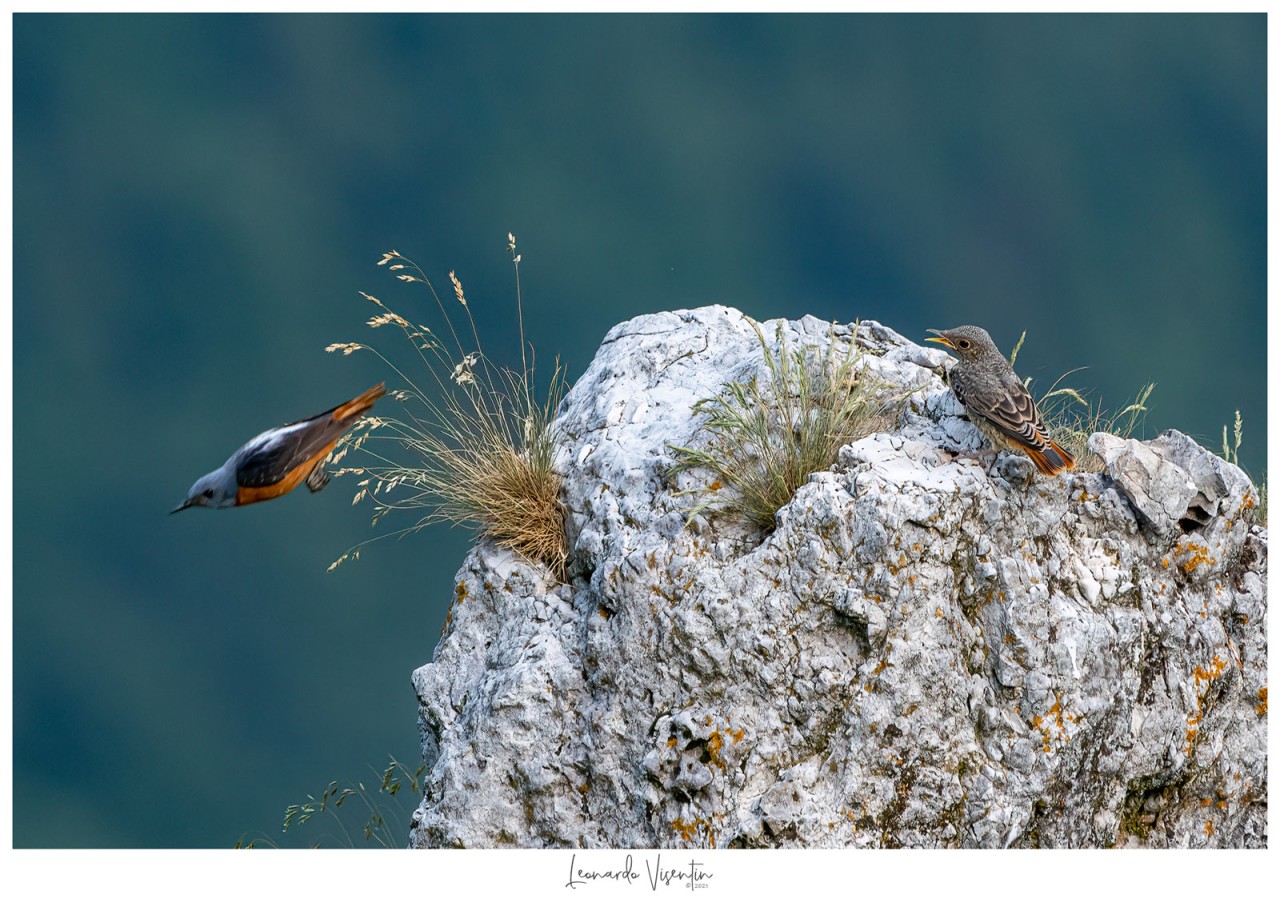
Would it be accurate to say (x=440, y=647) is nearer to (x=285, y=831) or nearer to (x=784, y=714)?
(x=285, y=831)

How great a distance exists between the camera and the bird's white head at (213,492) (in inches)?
196

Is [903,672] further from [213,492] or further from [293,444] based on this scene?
[213,492]

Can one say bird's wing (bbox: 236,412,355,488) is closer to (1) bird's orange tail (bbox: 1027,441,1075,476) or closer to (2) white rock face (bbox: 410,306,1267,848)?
(2) white rock face (bbox: 410,306,1267,848)

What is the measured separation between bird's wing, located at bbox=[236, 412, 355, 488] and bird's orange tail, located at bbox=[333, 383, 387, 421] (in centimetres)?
3

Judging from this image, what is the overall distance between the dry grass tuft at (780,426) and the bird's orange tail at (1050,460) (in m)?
0.84

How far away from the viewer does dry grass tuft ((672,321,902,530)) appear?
5281 mm

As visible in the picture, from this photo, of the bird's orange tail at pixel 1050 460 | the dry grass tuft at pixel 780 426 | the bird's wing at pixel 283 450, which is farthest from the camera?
the dry grass tuft at pixel 780 426

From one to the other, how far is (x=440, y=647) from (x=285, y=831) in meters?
1.36

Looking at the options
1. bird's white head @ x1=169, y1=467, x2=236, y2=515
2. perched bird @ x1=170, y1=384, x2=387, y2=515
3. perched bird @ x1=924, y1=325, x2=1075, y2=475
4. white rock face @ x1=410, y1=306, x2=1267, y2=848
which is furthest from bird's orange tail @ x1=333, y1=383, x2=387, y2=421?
perched bird @ x1=924, y1=325, x2=1075, y2=475

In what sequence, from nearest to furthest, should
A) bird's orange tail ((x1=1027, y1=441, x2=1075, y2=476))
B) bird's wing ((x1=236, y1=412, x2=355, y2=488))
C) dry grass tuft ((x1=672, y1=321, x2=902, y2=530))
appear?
1. bird's orange tail ((x1=1027, y1=441, x2=1075, y2=476))
2. bird's wing ((x1=236, y1=412, x2=355, y2=488))
3. dry grass tuft ((x1=672, y1=321, x2=902, y2=530))

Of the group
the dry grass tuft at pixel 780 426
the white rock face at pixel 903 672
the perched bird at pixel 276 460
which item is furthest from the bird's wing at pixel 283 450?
the dry grass tuft at pixel 780 426

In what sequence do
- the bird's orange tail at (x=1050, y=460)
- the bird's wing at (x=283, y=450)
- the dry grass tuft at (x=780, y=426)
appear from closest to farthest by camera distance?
the bird's orange tail at (x=1050, y=460)
the bird's wing at (x=283, y=450)
the dry grass tuft at (x=780, y=426)

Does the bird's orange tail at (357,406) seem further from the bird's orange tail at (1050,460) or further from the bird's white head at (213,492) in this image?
the bird's orange tail at (1050,460)

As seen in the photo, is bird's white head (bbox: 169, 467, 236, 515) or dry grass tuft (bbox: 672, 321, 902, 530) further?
dry grass tuft (bbox: 672, 321, 902, 530)
